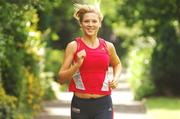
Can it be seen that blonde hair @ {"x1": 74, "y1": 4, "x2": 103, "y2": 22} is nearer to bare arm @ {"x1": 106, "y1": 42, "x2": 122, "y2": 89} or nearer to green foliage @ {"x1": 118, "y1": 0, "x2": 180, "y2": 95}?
bare arm @ {"x1": 106, "y1": 42, "x2": 122, "y2": 89}

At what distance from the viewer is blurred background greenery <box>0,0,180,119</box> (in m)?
13.9

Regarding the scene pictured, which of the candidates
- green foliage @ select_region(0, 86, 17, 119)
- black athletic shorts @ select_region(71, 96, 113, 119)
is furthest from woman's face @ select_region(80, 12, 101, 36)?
green foliage @ select_region(0, 86, 17, 119)

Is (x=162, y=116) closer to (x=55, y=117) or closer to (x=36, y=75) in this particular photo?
(x=55, y=117)

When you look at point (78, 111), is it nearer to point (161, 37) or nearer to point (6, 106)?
point (6, 106)

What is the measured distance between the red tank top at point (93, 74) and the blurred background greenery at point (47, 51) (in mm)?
4135

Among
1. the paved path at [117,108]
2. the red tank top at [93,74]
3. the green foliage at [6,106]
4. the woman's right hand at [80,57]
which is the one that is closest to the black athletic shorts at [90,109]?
the red tank top at [93,74]

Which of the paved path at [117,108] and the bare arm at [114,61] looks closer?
the bare arm at [114,61]

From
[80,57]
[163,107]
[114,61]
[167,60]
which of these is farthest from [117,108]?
[80,57]

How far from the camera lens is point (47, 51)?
29.9m

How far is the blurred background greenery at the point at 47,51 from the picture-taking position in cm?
1393

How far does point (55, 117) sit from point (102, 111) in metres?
11.6

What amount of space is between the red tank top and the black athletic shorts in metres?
0.10

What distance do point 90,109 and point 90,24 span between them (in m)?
0.89

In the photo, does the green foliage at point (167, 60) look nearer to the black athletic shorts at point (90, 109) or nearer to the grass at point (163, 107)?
the grass at point (163, 107)
